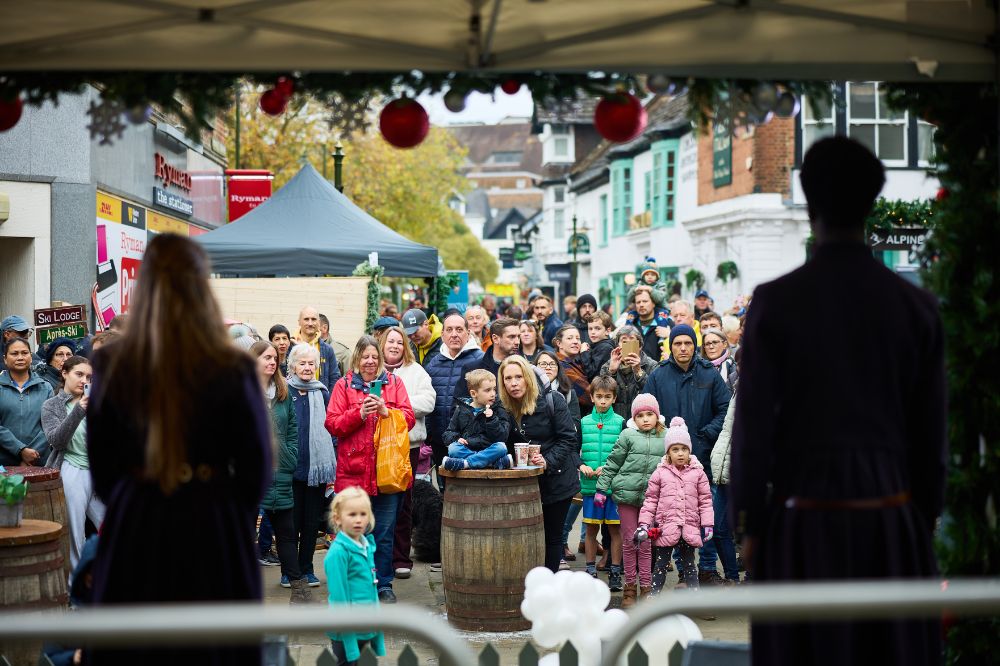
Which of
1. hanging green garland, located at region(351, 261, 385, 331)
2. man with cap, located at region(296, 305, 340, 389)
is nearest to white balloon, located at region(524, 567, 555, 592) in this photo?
man with cap, located at region(296, 305, 340, 389)

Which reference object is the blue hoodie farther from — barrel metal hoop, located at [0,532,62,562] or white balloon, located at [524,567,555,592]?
white balloon, located at [524,567,555,592]

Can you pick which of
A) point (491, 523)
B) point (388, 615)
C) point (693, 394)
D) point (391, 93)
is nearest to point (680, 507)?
point (693, 394)

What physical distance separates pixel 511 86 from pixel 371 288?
1083cm

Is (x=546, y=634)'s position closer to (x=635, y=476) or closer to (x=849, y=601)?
(x=635, y=476)

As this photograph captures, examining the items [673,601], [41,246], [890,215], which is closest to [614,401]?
[890,215]

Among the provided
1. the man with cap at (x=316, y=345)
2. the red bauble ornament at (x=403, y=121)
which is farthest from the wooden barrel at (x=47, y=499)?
the man with cap at (x=316, y=345)

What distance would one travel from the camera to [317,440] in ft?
31.2

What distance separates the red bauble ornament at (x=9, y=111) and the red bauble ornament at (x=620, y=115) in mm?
2337

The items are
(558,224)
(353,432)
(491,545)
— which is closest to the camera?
(491,545)

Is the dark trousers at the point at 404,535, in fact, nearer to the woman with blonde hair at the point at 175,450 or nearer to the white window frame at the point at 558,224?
the woman with blonde hair at the point at 175,450

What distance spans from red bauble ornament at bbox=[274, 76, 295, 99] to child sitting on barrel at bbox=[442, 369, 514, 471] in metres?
4.21

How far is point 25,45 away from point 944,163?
12.2ft

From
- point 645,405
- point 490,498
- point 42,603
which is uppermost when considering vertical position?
point 645,405

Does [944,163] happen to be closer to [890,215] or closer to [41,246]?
[890,215]
